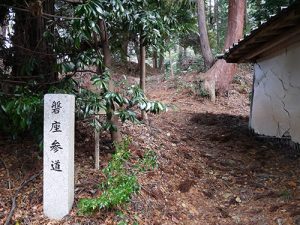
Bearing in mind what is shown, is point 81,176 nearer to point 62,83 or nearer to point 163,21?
point 62,83

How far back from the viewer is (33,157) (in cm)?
496

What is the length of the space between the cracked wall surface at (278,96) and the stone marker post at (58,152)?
14.4ft

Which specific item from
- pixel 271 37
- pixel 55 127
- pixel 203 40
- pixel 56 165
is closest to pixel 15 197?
pixel 56 165

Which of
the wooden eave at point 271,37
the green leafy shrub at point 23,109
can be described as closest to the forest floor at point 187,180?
the green leafy shrub at point 23,109

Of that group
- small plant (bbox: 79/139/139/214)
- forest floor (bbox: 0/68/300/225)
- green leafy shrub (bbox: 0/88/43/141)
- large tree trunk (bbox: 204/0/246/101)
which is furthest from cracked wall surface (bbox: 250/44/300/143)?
green leafy shrub (bbox: 0/88/43/141)

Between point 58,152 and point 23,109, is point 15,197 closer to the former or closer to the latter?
point 58,152

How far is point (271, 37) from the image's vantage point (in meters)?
6.64

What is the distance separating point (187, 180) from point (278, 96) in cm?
311

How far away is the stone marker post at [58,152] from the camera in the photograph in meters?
3.81

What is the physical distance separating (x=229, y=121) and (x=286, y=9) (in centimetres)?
526

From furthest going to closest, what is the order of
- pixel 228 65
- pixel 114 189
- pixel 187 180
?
pixel 228 65 < pixel 187 180 < pixel 114 189

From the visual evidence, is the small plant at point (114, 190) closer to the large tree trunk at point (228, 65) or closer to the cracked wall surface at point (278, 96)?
the cracked wall surface at point (278, 96)

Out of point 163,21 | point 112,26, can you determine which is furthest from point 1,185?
point 163,21

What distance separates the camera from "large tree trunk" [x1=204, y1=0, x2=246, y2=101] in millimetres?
12461
